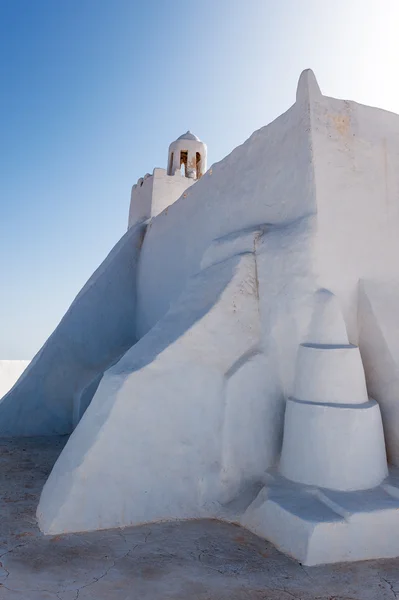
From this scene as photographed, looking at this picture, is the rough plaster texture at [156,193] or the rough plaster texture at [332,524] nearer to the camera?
the rough plaster texture at [332,524]

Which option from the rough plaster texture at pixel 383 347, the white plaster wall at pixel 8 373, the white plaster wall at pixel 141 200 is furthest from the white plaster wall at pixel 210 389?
the white plaster wall at pixel 8 373

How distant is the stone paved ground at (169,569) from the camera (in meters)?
2.54

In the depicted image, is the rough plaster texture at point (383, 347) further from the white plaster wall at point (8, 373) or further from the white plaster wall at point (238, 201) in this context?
the white plaster wall at point (8, 373)

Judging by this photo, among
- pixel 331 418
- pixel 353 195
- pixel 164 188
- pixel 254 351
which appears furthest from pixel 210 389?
pixel 164 188

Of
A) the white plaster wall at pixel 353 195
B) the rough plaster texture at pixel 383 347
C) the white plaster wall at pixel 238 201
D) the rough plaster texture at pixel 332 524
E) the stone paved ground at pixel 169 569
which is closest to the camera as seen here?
the stone paved ground at pixel 169 569

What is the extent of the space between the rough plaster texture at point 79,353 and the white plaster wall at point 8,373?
7.01 m

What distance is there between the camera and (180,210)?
23.1 feet

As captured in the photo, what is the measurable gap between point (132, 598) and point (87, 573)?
1.38 feet

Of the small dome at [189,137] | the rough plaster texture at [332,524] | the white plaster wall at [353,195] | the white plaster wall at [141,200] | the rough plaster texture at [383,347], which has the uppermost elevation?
the small dome at [189,137]

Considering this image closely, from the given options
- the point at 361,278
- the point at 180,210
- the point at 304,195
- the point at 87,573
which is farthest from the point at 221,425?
the point at 180,210

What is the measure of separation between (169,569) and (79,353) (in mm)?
5436

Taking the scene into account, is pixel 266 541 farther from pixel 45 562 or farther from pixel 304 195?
pixel 304 195

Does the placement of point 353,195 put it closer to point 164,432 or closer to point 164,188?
point 164,432

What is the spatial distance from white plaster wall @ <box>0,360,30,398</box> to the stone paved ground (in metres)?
11.3
